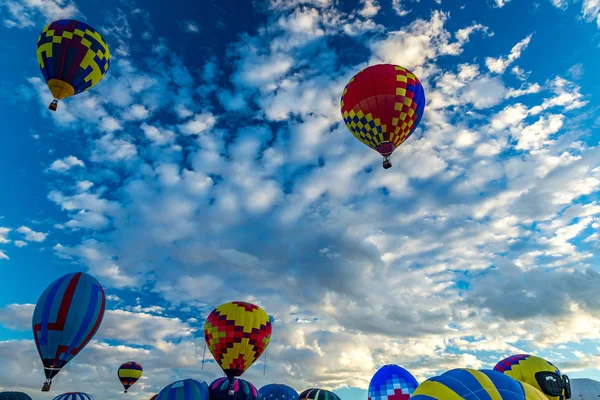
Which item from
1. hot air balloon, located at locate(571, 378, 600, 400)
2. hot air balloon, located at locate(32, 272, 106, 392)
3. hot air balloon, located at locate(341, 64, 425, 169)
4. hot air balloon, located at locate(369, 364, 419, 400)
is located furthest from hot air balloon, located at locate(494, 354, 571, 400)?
hot air balloon, located at locate(571, 378, 600, 400)

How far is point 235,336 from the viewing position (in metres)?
25.6

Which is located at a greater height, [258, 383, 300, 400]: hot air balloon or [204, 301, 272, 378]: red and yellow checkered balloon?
[204, 301, 272, 378]: red and yellow checkered balloon

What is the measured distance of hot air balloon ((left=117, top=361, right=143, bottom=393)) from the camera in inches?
1697

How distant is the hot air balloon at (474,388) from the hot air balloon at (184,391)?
20027 millimetres

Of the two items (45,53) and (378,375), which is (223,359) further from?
(45,53)

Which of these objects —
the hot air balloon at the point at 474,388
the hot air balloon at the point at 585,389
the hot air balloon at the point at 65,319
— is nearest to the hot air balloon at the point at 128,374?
the hot air balloon at the point at 65,319

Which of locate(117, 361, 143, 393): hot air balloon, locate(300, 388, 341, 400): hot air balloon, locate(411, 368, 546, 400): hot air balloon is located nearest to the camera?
locate(411, 368, 546, 400): hot air balloon

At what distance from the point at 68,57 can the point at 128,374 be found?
34245 mm

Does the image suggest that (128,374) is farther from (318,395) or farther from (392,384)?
(392,384)

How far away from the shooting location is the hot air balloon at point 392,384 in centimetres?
Answer: 2745

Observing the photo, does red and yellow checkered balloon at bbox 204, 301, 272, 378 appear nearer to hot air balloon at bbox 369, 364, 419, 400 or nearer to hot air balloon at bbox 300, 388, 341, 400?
hot air balloon at bbox 369, 364, 419, 400

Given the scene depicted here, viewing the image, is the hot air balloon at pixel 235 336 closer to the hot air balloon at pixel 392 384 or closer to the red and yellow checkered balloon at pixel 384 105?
the hot air balloon at pixel 392 384

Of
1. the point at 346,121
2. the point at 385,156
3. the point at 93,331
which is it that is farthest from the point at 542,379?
the point at 93,331

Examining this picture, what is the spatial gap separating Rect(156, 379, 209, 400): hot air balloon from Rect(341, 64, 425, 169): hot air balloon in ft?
59.7
